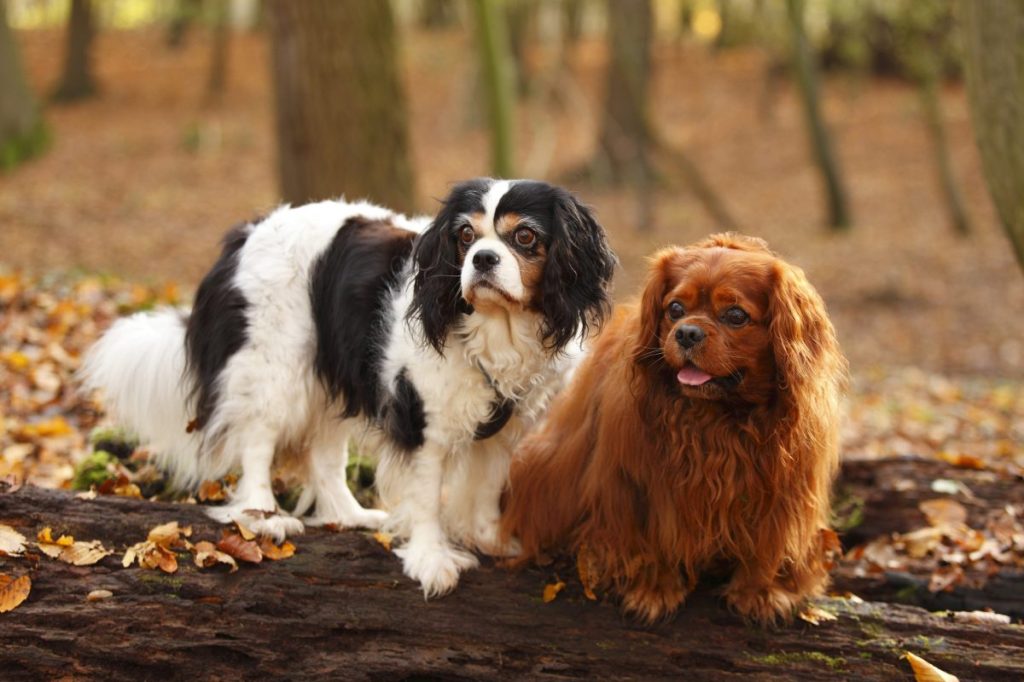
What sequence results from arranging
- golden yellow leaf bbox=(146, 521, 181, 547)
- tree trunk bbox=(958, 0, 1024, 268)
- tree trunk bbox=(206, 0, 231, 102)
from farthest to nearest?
1. tree trunk bbox=(206, 0, 231, 102)
2. tree trunk bbox=(958, 0, 1024, 268)
3. golden yellow leaf bbox=(146, 521, 181, 547)

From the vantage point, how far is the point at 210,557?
4.05 m

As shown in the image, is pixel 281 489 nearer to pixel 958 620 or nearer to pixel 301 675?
pixel 301 675

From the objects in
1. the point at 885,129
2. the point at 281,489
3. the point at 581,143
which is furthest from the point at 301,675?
the point at 885,129

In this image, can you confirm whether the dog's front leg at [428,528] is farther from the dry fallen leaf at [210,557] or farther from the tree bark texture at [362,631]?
the dry fallen leaf at [210,557]

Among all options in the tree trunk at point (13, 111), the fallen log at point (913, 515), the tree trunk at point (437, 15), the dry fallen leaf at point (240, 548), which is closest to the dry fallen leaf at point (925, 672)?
the fallen log at point (913, 515)

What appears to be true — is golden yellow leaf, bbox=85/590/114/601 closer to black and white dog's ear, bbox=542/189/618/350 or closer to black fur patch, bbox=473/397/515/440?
black fur patch, bbox=473/397/515/440

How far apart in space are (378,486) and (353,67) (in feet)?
15.4

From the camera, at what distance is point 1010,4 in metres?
5.50

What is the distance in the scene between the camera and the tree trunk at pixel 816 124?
17.4 meters

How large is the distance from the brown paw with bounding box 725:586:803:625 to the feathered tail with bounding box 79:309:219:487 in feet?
7.83

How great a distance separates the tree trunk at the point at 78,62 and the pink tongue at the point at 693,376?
25518 millimetres

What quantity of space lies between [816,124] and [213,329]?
1570 centimetres

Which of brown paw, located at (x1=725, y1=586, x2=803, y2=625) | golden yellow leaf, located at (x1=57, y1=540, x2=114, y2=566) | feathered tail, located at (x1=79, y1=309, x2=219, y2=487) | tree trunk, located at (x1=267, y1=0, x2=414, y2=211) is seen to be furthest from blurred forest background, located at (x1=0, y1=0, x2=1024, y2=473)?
brown paw, located at (x1=725, y1=586, x2=803, y2=625)

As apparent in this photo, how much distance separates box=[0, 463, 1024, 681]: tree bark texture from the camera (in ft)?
12.6
